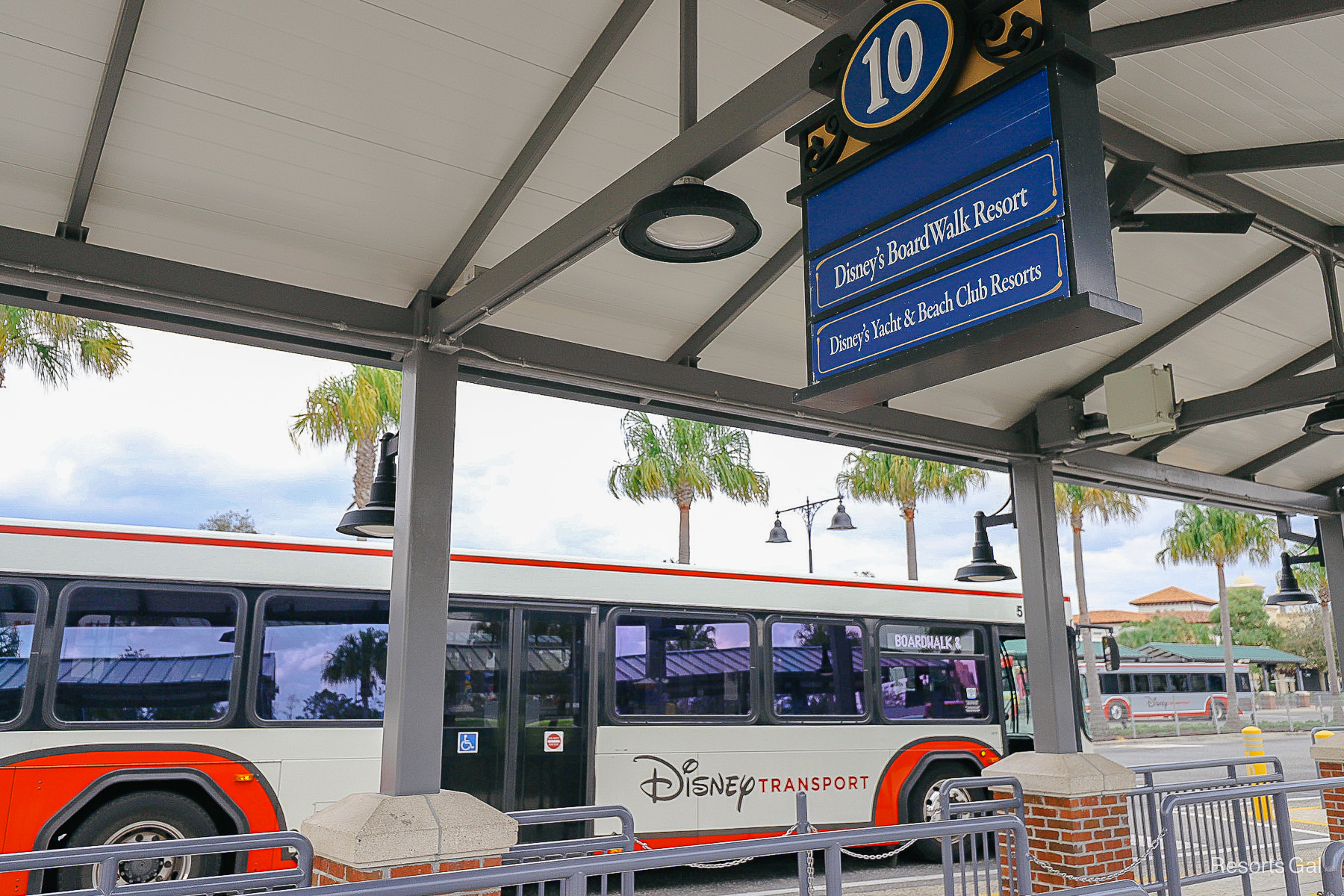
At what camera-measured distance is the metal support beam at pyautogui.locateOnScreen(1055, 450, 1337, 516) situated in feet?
26.5

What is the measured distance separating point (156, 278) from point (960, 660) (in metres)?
8.91

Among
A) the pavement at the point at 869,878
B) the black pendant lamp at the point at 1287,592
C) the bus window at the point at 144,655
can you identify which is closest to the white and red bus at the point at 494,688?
the bus window at the point at 144,655

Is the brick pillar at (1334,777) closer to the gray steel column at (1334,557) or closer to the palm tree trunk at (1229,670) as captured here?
the gray steel column at (1334,557)

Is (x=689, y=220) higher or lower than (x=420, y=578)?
higher

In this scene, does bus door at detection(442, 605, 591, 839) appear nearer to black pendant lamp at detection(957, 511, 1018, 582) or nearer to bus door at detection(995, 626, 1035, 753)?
black pendant lamp at detection(957, 511, 1018, 582)

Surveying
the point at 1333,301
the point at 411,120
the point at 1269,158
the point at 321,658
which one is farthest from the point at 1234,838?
the point at 411,120

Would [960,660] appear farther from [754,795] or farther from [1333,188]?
[1333,188]

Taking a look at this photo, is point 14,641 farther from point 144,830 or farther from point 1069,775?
point 1069,775

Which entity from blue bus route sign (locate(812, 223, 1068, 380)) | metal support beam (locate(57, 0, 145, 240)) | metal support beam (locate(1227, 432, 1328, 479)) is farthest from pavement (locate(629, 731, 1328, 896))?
metal support beam (locate(57, 0, 145, 240))

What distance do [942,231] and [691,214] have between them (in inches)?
34.4

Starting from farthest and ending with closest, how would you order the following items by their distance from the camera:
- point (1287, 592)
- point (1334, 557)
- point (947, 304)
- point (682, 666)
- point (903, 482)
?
point (903, 482) → point (1287, 592) → point (1334, 557) → point (682, 666) → point (947, 304)

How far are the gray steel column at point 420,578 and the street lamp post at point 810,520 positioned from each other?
56.8ft

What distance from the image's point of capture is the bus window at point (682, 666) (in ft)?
29.6

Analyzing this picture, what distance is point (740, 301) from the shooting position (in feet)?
19.9
